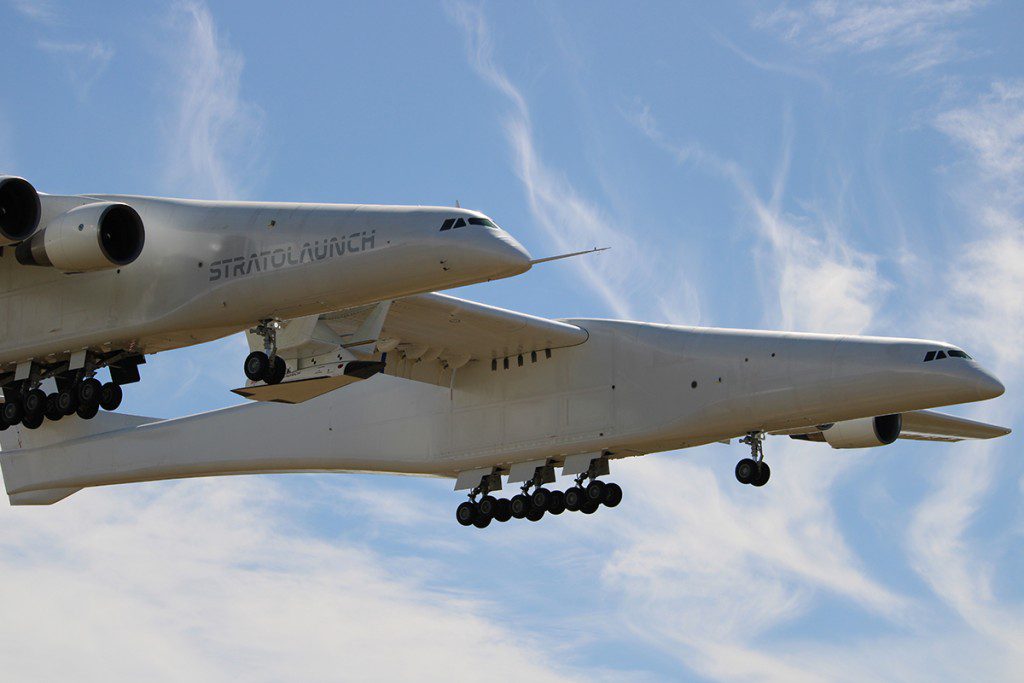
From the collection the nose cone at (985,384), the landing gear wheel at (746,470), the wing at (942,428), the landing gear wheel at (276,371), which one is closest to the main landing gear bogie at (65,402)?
the landing gear wheel at (276,371)

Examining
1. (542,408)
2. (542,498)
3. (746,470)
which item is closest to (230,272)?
(542,408)

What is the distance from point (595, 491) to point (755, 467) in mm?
3039

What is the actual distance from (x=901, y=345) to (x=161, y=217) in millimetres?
12277

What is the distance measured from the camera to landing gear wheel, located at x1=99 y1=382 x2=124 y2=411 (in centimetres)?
2550

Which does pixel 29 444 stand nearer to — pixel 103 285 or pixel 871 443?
pixel 103 285

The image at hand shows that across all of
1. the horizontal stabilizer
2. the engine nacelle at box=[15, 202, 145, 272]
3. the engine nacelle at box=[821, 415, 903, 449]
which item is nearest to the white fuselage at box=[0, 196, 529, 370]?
the engine nacelle at box=[15, 202, 145, 272]

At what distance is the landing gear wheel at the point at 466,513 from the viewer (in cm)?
3197

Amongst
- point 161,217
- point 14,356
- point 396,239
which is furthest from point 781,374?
point 14,356

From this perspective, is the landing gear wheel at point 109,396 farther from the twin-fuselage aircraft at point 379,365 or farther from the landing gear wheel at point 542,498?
the landing gear wheel at point 542,498

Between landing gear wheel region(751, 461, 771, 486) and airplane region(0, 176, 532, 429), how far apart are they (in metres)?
7.44

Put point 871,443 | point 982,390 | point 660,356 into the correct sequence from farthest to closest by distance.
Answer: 1. point 871,443
2. point 660,356
3. point 982,390

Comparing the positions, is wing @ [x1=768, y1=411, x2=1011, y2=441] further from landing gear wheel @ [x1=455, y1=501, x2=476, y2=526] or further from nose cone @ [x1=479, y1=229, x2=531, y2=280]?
nose cone @ [x1=479, y1=229, x2=531, y2=280]

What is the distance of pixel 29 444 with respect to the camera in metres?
36.1

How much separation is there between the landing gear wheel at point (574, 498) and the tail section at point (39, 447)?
32.4ft
